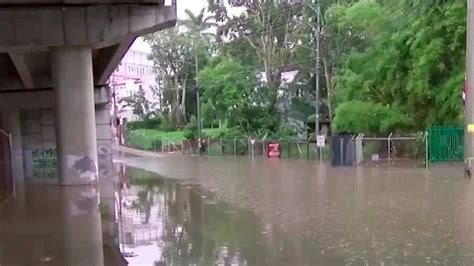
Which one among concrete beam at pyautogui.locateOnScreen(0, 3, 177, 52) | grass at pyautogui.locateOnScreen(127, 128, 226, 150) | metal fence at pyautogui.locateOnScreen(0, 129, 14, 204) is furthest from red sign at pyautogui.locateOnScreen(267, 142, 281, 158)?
concrete beam at pyautogui.locateOnScreen(0, 3, 177, 52)

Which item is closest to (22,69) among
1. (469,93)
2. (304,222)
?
(469,93)

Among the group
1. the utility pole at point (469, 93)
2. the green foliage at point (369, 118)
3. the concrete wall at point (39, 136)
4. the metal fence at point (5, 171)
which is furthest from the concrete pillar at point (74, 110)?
the green foliage at point (369, 118)

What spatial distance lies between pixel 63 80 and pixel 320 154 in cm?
1976

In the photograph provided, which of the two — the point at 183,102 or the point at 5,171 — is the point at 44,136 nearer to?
the point at 5,171

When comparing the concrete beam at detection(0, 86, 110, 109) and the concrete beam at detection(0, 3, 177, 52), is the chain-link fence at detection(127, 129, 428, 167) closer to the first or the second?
the concrete beam at detection(0, 3, 177, 52)

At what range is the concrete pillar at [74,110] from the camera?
A: 20281mm

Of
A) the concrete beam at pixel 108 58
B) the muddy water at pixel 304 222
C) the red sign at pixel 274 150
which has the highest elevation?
the concrete beam at pixel 108 58

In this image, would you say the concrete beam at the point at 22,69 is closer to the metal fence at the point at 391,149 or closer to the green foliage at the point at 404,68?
the metal fence at the point at 391,149

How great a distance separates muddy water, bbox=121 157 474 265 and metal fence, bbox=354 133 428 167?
28.3 feet

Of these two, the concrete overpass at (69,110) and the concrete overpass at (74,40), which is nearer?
the concrete overpass at (69,110)

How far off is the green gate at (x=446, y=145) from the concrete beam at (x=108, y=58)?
13.1 meters

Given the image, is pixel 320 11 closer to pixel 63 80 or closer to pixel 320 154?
pixel 320 154

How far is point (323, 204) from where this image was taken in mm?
14359

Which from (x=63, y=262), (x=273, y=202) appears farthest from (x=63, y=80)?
(x=63, y=262)
